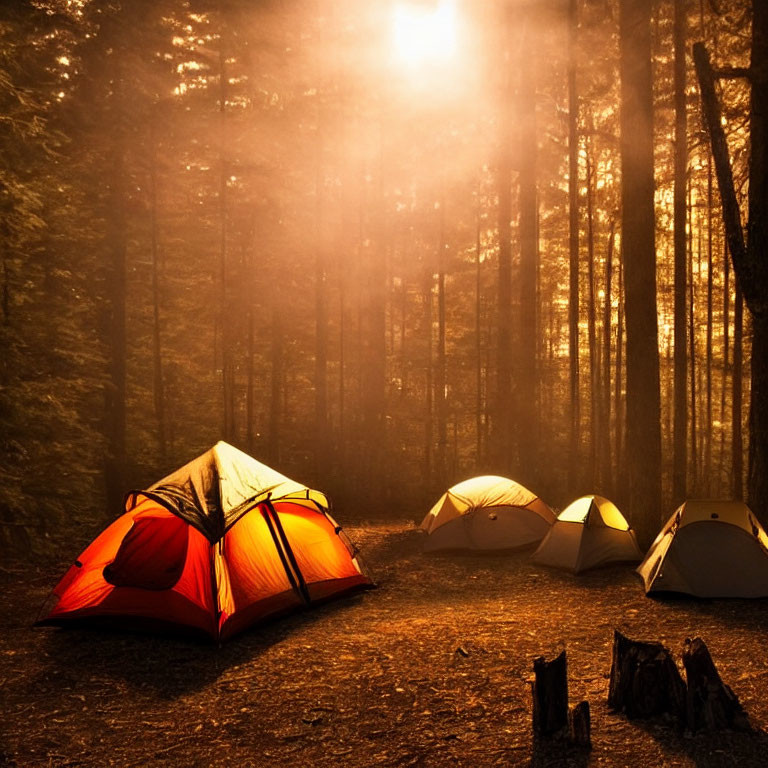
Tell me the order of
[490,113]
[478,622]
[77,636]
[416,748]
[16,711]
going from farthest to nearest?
1. [490,113]
2. [478,622]
3. [77,636]
4. [16,711]
5. [416,748]

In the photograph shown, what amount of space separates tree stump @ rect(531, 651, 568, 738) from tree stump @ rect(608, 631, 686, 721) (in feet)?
1.95

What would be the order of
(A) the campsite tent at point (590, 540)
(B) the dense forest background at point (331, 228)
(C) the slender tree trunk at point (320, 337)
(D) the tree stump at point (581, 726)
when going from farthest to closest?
(C) the slender tree trunk at point (320, 337), (B) the dense forest background at point (331, 228), (A) the campsite tent at point (590, 540), (D) the tree stump at point (581, 726)

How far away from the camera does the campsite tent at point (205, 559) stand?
303 inches

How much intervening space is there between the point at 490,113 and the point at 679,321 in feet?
27.9

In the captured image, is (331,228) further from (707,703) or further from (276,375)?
(707,703)

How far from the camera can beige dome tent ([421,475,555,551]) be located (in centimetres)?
1194

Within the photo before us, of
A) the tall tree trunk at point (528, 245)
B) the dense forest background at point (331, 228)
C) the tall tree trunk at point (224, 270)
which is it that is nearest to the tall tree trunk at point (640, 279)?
the dense forest background at point (331, 228)

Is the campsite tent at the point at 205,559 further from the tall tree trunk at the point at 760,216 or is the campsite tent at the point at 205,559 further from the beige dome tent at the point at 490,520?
the tall tree trunk at the point at 760,216

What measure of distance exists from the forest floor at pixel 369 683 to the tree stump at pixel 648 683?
0.14 m

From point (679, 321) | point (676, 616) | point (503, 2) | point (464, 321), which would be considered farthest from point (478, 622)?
point (464, 321)

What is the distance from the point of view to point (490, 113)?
66.1 feet

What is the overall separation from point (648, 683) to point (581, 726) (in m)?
0.74

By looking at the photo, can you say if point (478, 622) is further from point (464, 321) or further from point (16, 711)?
point (464, 321)

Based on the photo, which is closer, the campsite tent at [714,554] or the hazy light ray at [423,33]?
the campsite tent at [714,554]
